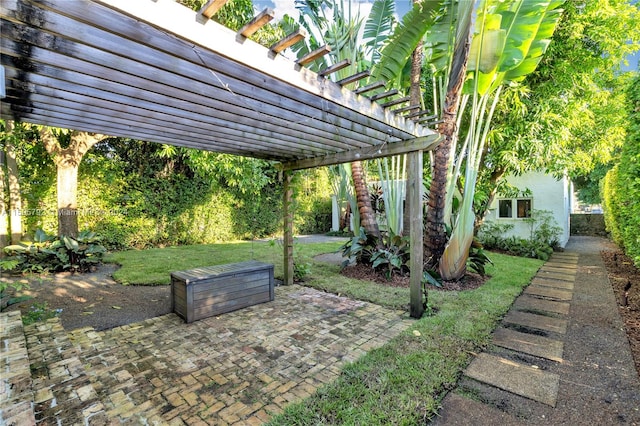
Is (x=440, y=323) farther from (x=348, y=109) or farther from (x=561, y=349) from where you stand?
(x=348, y=109)

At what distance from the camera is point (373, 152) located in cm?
449

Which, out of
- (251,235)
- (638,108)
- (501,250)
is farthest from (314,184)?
(638,108)

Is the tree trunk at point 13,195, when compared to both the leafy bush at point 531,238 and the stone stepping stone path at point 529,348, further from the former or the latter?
the leafy bush at point 531,238

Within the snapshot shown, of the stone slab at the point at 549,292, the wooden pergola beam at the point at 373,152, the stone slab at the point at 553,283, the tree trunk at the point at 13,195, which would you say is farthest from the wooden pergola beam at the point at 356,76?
the tree trunk at the point at 13,195

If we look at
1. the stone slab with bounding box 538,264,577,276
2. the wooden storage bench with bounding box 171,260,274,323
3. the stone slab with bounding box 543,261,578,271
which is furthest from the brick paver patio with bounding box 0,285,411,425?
the stone slab with bounding box 543,261,578,271

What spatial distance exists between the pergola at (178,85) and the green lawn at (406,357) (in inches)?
34.1

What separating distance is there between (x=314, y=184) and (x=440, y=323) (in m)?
14.1

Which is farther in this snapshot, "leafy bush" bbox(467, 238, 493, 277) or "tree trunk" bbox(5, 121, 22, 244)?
"tree trunk" bbox(5, 121, 22, 244)

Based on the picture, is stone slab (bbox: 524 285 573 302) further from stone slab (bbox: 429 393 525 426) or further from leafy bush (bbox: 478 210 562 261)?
leafy bush (bbox: 478 210 562 261)

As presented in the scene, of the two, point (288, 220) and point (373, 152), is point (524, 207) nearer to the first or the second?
point (373, 152)

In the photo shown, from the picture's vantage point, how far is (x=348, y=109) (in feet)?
9.90

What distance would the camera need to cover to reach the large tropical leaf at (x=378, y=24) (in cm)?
670

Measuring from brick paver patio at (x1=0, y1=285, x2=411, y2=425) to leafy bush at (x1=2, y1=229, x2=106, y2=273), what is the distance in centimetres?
438

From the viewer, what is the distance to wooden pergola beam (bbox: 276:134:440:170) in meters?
3.92
